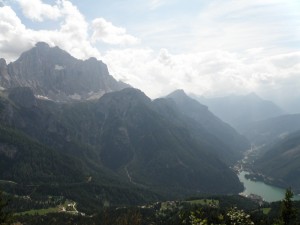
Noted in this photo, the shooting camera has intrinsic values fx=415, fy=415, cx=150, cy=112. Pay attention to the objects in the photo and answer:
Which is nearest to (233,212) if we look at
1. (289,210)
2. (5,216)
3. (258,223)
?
(289,210)

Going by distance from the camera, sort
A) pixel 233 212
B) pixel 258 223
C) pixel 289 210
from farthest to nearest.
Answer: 1. pixel 258 223
2. pixel 289 210
3. pixel 233 212

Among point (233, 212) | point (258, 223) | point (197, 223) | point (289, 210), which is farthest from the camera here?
point (258, 223)

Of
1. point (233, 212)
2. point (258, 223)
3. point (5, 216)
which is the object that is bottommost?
point (258, 223)

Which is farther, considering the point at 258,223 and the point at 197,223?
the point at 258,223

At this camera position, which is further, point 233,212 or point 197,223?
point 233,212

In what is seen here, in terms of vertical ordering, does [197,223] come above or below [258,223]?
above

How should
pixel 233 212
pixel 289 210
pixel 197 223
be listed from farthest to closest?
pixel 289 210
pixel 233 212
pixel 197 223

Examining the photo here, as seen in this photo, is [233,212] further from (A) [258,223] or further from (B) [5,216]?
(A) [258,223]

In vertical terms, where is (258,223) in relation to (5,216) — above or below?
below

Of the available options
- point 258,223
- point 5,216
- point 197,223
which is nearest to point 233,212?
point 197,223
